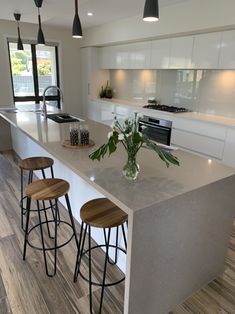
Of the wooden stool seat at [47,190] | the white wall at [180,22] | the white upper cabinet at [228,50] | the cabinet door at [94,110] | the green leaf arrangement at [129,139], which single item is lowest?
the wooden stool seat at [47,190]

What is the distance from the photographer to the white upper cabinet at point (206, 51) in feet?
11.1

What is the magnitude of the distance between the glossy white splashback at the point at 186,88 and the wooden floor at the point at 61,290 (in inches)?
94.5

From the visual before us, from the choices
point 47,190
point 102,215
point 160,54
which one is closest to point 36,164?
point 47,190

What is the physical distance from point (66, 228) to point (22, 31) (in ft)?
14.8

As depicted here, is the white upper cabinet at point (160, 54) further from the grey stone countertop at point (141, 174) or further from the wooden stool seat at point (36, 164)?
the wooden stool seat at point (36, 164)

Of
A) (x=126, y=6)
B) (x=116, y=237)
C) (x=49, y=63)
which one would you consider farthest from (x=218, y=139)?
(x=49, y=63)

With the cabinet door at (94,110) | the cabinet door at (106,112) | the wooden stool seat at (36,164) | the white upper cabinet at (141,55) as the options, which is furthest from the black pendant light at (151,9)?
the cabinet door at (94,110)

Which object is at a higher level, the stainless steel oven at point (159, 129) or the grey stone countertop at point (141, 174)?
the grey stone countertop at point (141, 174)

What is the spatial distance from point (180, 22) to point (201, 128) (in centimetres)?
158

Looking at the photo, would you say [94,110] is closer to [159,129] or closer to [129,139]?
[159,129]

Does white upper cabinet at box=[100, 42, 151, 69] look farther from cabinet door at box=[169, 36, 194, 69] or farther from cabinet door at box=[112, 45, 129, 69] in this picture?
cabinet door at box=[169, 36, 194, 69]

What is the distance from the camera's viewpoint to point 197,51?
3643 millimetres

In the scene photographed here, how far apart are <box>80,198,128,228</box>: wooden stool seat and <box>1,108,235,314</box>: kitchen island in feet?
0.77

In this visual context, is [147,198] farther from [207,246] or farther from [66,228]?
[66,228]
